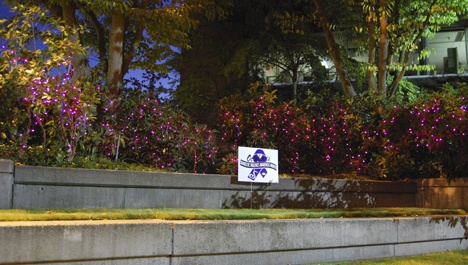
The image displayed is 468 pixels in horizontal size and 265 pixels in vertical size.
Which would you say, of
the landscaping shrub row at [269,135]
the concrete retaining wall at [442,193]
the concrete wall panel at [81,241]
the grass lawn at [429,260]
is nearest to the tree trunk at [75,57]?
the landscaping shrub row at [269,135]

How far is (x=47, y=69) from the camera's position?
771 centimetres

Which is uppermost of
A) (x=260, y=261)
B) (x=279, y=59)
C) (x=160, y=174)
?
(x=279, y=59)

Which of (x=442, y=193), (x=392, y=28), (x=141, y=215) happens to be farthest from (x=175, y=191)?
(x=392, y=28)

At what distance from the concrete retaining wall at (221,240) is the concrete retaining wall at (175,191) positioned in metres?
1.94

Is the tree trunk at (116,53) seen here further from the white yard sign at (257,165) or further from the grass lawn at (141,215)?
the grass lawn at (141,215)

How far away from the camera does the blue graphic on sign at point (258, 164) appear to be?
7.87 meters

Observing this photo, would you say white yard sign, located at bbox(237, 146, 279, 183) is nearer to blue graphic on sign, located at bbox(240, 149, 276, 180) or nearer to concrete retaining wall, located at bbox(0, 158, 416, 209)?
blue graphic on sign, located at bbox(240, 149, 276, 180)

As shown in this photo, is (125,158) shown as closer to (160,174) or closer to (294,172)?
(160,174)

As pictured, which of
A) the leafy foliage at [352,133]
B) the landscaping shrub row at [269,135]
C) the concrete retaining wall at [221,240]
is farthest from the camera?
the leafy foliage at [352,133]

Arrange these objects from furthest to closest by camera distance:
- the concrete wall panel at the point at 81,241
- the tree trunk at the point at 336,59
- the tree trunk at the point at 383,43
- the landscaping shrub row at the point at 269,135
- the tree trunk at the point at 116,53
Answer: the tree trunk at the point at 336,59 → the tree trunk at the point at 383,43 → the tree trunk at the point at 116,53 → the landscaping shrub row at the point at 269,135 → the concrete wall panel at the point at 81,241

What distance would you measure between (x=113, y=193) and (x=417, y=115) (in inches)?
267

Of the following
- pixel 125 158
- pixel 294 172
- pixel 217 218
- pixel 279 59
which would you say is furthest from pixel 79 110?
pixel 279 59

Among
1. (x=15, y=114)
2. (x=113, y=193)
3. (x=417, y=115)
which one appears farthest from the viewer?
(x=417, y=115)

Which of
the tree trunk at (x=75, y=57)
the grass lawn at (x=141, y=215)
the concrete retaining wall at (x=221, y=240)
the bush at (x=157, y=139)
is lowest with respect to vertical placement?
the concrete retaining wall at (x=221, y=240)
